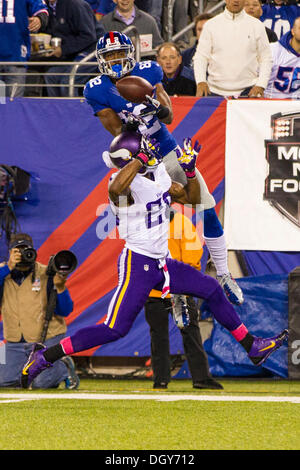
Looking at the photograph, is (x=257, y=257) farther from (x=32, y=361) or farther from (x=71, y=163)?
(x=32, y=361)

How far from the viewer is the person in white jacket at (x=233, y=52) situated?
8.85 metres

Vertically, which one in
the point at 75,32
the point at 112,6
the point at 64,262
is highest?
the point at 112,6

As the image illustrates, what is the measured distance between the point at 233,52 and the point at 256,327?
2.61 meters

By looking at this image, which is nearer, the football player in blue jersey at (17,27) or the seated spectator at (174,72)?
the seated spectator at (174,72)

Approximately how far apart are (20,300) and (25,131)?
1946 millimetres

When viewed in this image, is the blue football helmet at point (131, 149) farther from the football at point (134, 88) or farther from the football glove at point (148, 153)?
the football at point (134, 88)

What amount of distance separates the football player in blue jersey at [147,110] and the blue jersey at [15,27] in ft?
8.44

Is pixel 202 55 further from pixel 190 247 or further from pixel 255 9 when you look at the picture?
pixel 190 247

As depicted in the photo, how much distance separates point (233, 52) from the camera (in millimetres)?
8875

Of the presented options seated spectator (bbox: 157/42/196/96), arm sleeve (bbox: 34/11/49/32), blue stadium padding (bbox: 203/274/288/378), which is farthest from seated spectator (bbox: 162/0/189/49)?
blue stadium padding (bbox: 203/274/288/378)

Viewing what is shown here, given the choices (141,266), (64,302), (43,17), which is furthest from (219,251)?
(43,17)

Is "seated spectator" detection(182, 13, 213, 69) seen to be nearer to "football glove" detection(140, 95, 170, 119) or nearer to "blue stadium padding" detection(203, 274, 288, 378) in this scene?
"blue stadium padding" detection(203, 274, 288, 378)

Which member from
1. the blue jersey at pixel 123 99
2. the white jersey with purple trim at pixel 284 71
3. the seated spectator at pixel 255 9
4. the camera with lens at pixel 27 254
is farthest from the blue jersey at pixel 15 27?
the blue jersey at pixel 123 99

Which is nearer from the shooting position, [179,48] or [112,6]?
[179,48]
